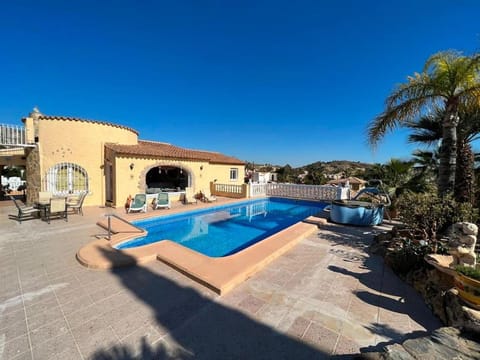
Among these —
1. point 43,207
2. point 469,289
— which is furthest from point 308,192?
point 43,207

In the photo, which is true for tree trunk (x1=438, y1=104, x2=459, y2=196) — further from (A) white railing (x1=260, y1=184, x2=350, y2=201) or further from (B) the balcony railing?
(B) the balcony railing

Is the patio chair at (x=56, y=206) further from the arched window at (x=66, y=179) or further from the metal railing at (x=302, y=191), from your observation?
the metal railing at (x=302, y=191)

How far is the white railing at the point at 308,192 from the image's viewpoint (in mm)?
15159

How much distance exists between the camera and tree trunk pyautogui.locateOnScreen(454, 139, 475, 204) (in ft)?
21.3

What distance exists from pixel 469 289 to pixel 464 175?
5852mm

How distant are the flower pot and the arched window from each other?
53.1 feet

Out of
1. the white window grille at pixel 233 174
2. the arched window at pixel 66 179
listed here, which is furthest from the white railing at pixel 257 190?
the arched window at pixel 66 179

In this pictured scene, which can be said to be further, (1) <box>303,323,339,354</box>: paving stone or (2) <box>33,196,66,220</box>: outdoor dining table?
(2) <box>33,196,66,220</box>: outdoor dining table

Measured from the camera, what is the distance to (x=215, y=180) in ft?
64.5

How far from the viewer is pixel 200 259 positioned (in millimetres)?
5055

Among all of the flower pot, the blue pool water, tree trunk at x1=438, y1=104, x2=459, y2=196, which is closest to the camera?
the flower pot

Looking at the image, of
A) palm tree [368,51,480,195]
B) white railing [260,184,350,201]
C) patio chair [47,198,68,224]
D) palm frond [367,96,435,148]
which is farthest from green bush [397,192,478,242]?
patio chair [47,198,68,224]

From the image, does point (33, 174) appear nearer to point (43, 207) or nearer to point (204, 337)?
point (43, 207)

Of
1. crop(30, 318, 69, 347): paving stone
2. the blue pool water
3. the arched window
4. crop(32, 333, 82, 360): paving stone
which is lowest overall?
the blue pool water
